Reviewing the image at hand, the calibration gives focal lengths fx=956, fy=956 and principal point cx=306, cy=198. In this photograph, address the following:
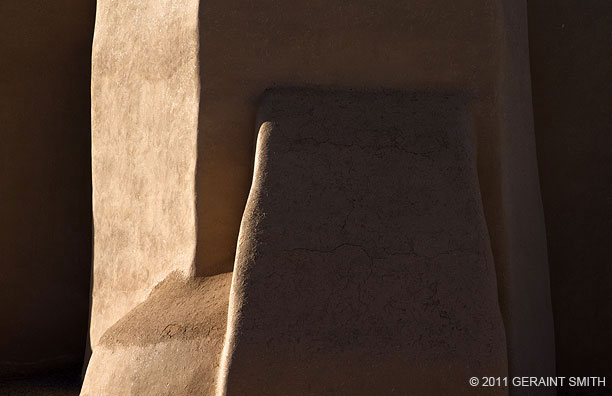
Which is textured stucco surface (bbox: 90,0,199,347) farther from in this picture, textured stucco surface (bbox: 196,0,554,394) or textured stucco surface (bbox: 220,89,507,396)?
textured stucco surface (bbox: 220,89,507,396)

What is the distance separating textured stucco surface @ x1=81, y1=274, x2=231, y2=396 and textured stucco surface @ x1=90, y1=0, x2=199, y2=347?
0.71 ft

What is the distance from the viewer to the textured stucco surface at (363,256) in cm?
352

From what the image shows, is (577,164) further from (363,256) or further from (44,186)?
(44,186)

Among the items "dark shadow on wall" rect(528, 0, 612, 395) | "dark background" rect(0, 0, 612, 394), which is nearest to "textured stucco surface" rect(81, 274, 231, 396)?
"dark background" rect(0, 0, 612, 394)

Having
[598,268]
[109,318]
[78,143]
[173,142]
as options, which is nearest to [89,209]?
[78,143]

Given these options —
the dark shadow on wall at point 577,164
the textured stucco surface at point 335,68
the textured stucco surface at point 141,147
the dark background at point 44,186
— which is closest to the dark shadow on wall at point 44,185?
the dark background at point 44,186

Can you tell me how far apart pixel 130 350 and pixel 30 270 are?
7.71 ft

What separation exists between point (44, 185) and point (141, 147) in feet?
5.11

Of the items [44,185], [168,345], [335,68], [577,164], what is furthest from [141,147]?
[577,164]

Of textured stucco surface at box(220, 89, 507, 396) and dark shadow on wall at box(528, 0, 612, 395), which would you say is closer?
textured stucco surface at box(220, 89, 507, 396)

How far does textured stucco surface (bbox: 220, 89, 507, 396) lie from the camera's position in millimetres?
3520

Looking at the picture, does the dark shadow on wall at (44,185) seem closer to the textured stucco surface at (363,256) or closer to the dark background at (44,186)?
the dark background at (44,186)

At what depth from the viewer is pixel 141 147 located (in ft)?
15.9

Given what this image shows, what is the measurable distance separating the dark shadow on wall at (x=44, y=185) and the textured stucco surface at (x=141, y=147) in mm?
707
